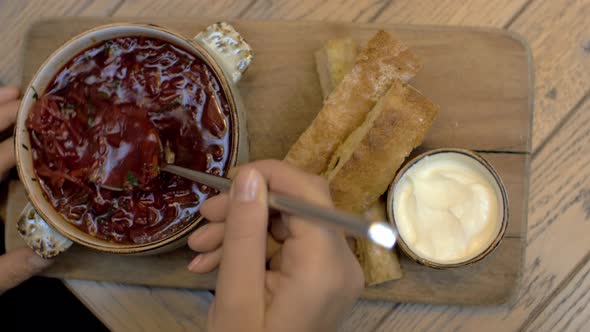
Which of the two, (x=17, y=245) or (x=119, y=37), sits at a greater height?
(x=119, y=37)

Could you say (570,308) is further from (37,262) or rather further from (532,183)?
(37,262)

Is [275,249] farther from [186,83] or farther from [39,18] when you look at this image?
[39,18]

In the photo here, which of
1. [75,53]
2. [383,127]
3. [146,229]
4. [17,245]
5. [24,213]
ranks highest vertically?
[383,127]

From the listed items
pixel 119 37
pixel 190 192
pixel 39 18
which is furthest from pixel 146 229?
pixel 39 18

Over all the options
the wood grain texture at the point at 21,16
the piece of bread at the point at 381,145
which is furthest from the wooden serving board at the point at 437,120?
the wood grain texture at the point at 21,16

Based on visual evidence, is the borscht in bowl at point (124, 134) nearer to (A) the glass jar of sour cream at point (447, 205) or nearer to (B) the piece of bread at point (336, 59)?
(B) the piece of bread at point (336, 59)

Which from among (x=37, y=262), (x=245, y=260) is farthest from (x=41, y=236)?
(x=245, y=260)
